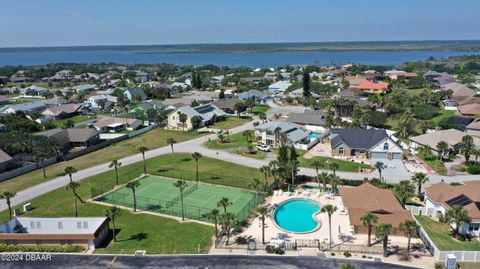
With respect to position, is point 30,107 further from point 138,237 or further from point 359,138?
point 359,138

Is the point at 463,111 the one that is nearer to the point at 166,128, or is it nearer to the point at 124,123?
the point at 166,128

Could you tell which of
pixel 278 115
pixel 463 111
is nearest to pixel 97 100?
pixel 278 115

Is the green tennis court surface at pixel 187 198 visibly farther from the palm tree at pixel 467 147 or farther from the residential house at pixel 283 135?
the palm tree at pixel 467 147

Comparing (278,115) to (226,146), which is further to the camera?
(278,115)

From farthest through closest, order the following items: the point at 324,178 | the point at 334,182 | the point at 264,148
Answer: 1. the point at 264,148
2. the point at 324,178
3. the point at 334,182

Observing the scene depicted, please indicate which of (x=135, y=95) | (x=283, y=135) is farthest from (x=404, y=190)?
(x=135, y=95)

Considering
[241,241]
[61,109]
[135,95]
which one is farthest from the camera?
[135,95]

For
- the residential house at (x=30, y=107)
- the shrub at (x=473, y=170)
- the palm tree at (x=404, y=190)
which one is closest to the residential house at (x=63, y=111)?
the residential house at (x=30, y=107)
